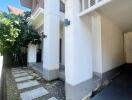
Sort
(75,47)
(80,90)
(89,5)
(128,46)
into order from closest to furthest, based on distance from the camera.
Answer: (89,5) → (75,47) → (80,90) → (128,46)

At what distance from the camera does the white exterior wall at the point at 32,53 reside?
11062 mm

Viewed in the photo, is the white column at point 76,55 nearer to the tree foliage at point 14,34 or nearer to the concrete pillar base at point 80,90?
the concrete pillar base at point 80,90

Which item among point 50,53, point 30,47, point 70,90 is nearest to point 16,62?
point 30,47

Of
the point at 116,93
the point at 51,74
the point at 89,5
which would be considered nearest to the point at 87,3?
the point at 89,5

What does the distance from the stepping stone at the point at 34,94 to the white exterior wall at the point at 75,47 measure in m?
1.37

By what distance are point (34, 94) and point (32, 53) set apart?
6542 millimetres

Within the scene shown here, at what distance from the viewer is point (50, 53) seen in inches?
278

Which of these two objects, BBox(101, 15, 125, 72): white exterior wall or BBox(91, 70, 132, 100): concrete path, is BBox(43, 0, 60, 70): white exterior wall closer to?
BBox(101, 15, 125, 72): white exterior wall

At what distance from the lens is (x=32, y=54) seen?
1114 centimetres

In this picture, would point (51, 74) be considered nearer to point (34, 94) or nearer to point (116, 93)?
point (34, 94)

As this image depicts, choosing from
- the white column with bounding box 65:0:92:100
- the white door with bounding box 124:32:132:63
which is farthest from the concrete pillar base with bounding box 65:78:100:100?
the white door with bounding box 124:32:132:63

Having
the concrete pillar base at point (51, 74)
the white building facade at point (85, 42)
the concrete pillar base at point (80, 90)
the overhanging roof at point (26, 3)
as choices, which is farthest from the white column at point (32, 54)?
the overhanging roof at point (26, 3)

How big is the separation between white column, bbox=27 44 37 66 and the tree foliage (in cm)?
49

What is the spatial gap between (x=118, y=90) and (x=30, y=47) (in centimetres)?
824
